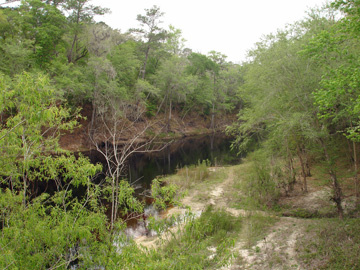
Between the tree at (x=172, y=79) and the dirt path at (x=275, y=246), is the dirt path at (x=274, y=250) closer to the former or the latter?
the dirt path at (x=275, y=246)

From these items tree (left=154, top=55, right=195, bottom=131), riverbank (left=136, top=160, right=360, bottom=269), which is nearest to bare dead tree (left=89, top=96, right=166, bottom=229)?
riverbank (left=136, top=160, right=360, bottom=269)

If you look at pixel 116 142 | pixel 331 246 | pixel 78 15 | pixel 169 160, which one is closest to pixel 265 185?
pixel 331 246

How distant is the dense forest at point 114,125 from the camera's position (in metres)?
3.82

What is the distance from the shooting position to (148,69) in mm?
39469

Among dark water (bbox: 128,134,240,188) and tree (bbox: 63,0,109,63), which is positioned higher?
tree (bbox: 63,0,109,63)

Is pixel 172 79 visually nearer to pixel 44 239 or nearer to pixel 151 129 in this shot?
pixel 151 129

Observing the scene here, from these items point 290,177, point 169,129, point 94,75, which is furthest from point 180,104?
point 290,177

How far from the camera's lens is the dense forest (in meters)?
3.82

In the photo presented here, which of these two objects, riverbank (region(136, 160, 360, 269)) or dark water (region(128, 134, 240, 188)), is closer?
riverbank (region(136, 160, 360, 269))

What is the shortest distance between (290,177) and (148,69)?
3187cm

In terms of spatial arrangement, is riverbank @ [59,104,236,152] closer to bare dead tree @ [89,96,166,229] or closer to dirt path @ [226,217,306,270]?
bare dead tree @ [89,96,166,229]

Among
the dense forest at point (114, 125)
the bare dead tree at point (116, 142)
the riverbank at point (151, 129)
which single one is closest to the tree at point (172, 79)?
the dense forest at point (114, 125)

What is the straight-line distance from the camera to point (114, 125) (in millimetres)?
5043

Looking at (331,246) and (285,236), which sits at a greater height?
(331,246)
